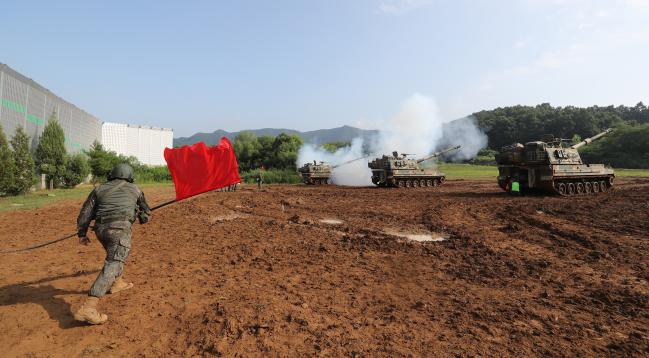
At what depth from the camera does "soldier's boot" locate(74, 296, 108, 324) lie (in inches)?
171

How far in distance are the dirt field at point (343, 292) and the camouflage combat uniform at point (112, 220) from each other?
63 centimetres

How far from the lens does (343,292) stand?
5.61m

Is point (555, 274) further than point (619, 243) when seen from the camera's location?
No

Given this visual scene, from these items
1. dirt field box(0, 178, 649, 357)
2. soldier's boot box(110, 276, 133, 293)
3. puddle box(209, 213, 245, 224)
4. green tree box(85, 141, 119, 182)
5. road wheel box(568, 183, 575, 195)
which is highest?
green tree box(85, 141, 119, 182)

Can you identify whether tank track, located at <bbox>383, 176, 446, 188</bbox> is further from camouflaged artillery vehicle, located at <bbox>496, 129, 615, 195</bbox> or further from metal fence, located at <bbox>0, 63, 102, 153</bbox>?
metal fence, located at <bbox>0, 63, 102, 153</bbox>

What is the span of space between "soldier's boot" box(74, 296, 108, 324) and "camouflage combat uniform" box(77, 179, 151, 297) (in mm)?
370

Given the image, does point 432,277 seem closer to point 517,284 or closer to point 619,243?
point 517,284

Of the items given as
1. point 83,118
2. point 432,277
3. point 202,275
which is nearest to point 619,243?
point 432,277

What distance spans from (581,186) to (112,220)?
77.3ft

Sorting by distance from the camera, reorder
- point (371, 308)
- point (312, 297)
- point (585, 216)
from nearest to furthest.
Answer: point (371, 308) < point (312, 297) < point (585, 216)

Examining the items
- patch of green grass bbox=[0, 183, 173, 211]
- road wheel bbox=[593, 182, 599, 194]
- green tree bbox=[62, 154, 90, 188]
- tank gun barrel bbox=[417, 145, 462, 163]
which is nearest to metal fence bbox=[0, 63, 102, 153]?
green tree bbox=[62, 154, 90, 188]

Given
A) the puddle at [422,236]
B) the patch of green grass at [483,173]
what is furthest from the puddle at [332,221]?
the patch of green grass at [483,173]

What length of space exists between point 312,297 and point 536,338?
2.66 m

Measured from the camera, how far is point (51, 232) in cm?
1077
